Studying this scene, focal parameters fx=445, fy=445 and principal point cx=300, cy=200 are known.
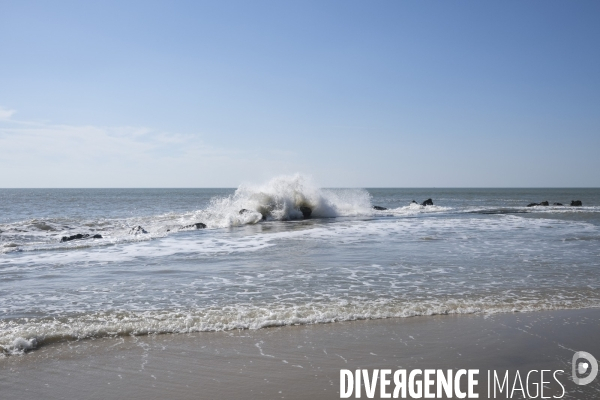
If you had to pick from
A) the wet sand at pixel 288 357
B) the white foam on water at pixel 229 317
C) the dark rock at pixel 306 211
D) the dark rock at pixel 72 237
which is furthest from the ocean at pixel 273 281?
the dark rock at pixel 306 211

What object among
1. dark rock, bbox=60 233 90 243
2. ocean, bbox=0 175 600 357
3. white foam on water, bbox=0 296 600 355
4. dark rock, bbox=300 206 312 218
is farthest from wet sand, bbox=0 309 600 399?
dark rock, bbox=300 206 312 218

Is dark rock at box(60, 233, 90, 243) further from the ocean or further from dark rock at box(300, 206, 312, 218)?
dark rock at box(300, 206, 312, 218)

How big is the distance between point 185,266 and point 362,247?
5.58m

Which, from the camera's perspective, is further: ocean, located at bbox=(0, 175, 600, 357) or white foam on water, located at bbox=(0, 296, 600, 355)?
ocean, located at bbox=(0, 175, 600, 357)

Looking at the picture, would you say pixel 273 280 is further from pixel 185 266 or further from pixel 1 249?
pixel 1 249

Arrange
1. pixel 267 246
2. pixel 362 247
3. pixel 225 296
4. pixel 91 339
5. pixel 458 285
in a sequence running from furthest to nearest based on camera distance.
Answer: pixel 267 246, pixel 362 247, pixel 458 285, pixel 225 296, pixel 91 339

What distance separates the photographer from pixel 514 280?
8859 mm

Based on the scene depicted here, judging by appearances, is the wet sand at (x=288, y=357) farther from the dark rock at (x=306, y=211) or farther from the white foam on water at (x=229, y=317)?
the dark rock at (x=306, y=211)

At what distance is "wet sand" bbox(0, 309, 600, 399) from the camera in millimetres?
4262

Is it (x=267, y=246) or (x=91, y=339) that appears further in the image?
(x=267, y=246)

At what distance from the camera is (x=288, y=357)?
5.02m

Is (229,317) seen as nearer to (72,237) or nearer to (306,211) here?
(72,237)

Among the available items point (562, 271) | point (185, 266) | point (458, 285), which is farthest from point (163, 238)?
point (562, 271)

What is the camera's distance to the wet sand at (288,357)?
426 centimetres
